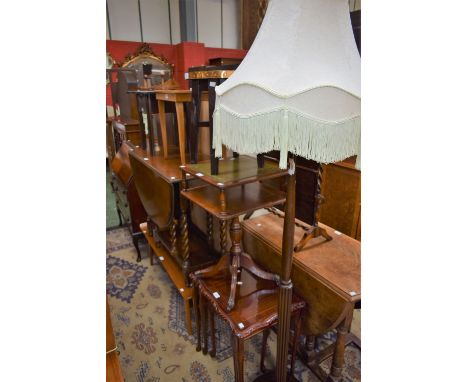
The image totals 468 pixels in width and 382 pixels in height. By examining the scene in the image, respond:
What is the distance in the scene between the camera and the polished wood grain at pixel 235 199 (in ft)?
4.26

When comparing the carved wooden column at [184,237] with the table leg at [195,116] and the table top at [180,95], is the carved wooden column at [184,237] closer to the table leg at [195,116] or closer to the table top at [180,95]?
the table leg at [195,116]

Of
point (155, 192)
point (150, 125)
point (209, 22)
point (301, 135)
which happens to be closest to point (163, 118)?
point (150, 125)

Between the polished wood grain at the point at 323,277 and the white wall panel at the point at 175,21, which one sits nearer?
the polished wood grain at the point at 323,277

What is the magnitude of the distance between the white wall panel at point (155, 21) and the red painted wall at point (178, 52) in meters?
0.34

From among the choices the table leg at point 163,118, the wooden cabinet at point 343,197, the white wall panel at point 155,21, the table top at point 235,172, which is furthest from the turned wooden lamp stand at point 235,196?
the white wall panel at point 155,21

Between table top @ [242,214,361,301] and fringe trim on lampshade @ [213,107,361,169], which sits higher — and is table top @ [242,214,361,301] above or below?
below

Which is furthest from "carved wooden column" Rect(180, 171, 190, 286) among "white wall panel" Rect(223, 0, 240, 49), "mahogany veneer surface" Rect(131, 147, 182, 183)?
"white wall panel" Rect(223, 0, 240, 49)

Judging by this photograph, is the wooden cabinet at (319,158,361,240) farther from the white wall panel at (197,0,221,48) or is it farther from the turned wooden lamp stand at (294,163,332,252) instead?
the white wall panel at (197,0,221,48)

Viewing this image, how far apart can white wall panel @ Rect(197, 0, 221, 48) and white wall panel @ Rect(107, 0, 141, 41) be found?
5.01ft

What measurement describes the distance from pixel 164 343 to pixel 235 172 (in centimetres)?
129

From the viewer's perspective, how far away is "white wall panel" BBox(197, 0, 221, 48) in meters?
7.32

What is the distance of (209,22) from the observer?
7480mm

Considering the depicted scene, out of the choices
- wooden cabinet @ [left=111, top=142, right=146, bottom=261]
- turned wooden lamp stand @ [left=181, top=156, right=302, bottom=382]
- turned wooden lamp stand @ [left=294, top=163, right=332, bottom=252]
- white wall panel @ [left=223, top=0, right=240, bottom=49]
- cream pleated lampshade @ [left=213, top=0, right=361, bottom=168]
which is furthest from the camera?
white wall panel @ [left=223, top=0, right=240, bottom=49]
